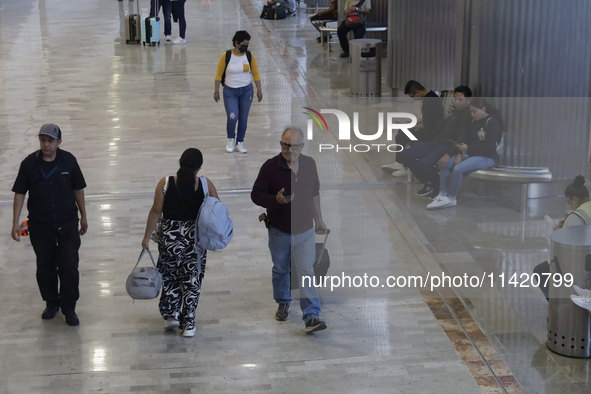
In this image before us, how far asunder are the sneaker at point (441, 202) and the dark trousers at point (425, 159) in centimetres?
25

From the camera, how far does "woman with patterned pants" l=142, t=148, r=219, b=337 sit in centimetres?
570

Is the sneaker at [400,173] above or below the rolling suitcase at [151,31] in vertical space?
below

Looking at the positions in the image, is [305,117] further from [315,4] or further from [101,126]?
[315,4]

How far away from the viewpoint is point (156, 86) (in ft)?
50.9

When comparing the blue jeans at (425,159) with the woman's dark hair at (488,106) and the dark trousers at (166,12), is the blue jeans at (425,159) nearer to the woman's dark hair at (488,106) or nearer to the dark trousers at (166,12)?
the woman's dark hair at (488,106)

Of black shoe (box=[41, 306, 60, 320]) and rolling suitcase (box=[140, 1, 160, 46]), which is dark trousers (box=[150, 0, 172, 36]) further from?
black shoe (box=[41, 306, 60, 320])

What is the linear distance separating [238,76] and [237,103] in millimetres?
474

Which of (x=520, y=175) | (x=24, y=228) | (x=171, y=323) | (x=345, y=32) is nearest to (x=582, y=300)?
(x=171, y=323)

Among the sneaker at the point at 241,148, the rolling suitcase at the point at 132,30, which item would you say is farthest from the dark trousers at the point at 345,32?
the sneaker at the point at 241,148

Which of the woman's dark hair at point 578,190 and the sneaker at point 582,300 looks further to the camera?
the woman's dark hair at point 578,190

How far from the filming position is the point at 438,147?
30.2 ft

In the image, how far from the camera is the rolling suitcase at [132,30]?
64.8 feet

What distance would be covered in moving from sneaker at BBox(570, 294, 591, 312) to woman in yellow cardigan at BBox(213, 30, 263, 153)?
6.11m

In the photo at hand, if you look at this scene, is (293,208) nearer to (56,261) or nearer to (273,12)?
(56,261)
